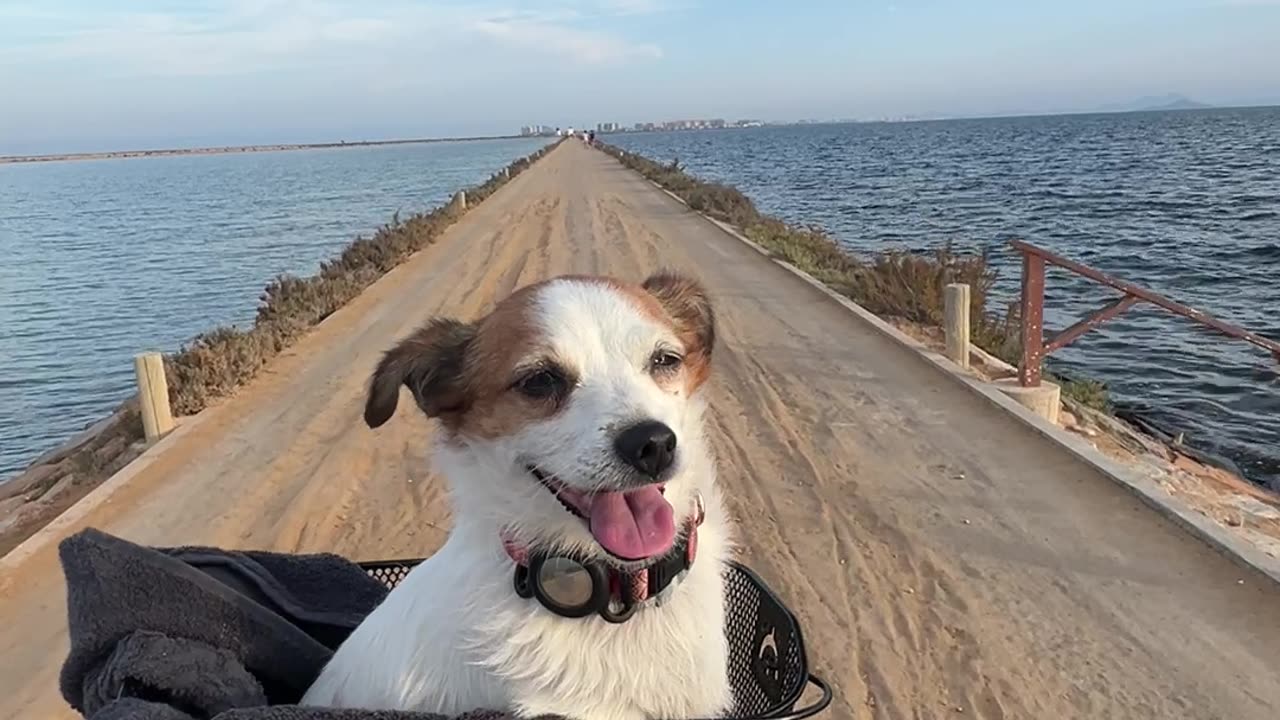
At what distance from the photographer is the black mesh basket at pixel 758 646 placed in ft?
9.34

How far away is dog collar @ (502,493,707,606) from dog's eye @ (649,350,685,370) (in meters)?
0.51

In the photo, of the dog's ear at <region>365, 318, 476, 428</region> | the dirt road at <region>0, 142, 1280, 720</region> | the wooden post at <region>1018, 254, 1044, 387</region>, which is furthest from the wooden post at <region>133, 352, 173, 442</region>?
the wooden post at <region>1018, 254, 1044, 387</region>

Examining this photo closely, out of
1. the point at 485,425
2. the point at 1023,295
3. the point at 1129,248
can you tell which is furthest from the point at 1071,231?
the point at 485,425

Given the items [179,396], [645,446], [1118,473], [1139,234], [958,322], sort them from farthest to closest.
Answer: [1139,234] → [179,396] → [958,322] → [1118,473] → [645,446]

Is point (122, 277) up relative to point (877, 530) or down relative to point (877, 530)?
down

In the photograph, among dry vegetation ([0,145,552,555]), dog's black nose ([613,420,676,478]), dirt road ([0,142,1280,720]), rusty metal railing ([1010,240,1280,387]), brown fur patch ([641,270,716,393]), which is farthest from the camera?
dry vegetation ([0,145,552,555])

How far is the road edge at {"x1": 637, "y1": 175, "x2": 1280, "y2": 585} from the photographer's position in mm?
5277

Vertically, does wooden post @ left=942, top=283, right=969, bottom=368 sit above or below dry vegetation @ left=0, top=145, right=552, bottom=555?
above

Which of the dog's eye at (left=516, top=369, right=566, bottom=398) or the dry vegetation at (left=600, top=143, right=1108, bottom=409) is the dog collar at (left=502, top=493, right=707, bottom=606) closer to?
the dog's eye at (left=516, top=369, right=566, bottom=398)

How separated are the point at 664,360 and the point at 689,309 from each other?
50 centimetres

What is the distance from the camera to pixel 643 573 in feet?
8.17

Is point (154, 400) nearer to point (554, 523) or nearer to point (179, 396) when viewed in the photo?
point (179, 396)

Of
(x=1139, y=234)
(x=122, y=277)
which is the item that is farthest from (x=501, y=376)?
(x=122, y=277)

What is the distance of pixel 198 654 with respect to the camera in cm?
259
